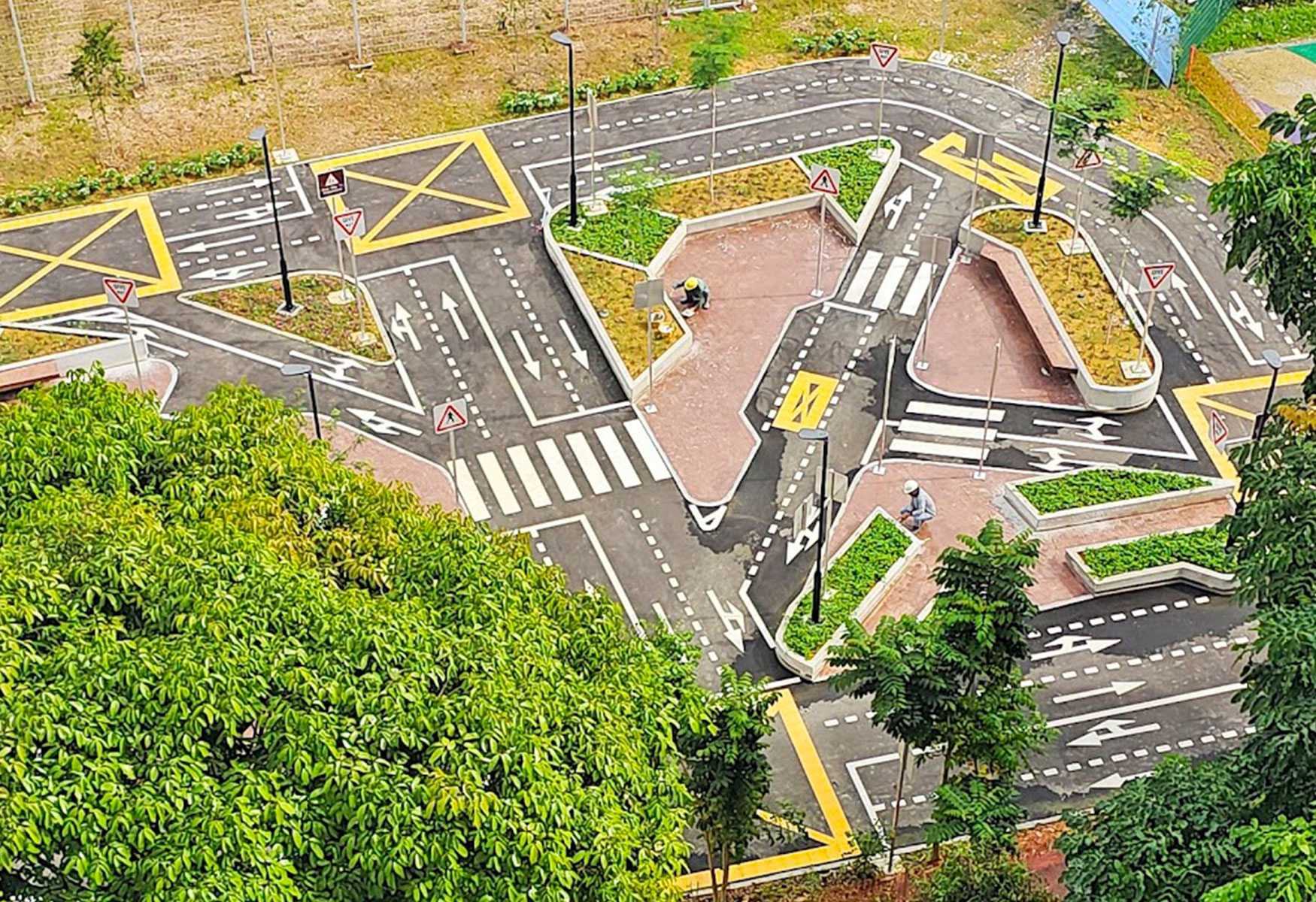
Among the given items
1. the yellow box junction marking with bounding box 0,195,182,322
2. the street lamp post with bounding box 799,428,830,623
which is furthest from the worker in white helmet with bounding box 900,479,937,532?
the yellow box junction marking with bounding box 0,195,182,322

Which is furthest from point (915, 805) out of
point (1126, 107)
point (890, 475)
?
point (1126, 107)

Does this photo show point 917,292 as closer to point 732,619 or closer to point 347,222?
point 732,619

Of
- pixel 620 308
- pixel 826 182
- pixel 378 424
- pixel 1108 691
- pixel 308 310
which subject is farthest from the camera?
pixel 826 182

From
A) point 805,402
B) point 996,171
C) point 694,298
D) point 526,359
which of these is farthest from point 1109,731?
point 996,171

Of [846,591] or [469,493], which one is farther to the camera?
[469,493]

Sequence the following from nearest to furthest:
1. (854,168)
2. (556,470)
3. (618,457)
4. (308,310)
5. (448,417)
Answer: (448,417) < (556,470) < (618,457) < (308,310) < (854,168)

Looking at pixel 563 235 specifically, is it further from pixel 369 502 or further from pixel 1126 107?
pixel 369 502

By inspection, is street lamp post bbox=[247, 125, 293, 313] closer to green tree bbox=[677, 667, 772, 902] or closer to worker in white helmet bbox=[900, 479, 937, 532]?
worker in white helmet bbox=[900, 479, 937, 532]
